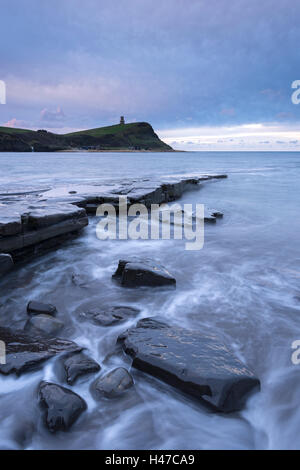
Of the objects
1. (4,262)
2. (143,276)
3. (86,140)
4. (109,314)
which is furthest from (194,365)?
(86,140)

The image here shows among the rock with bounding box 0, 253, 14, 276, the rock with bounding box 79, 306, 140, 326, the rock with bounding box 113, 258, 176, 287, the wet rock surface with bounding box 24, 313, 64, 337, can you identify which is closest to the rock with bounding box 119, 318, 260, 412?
the rock with bounding box 79, 306, 140, 326

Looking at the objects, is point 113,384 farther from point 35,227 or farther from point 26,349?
point 35,227

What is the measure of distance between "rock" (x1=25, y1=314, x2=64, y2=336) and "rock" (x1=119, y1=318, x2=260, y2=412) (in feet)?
2.30

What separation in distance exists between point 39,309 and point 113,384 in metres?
1.41

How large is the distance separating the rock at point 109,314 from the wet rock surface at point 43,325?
305mm

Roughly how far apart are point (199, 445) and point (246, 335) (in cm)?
129

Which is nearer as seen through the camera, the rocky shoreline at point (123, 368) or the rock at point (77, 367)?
the rocky shoreline at point (123, 368)

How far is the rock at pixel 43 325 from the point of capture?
8.97 feet

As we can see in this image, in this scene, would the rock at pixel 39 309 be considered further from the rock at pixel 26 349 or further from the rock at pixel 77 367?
the rock at pixel 77 367

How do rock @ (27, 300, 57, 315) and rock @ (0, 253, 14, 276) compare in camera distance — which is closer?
rock @ (27, 300, 57, 315)

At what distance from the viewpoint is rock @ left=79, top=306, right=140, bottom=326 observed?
300 cm

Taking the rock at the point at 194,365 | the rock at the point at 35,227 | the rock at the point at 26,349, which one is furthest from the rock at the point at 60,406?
the rock at the point at 35,227

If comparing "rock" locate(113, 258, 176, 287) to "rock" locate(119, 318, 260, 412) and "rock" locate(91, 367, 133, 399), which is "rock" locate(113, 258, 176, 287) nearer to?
"rock" locate(119, 318, 260, 412)
